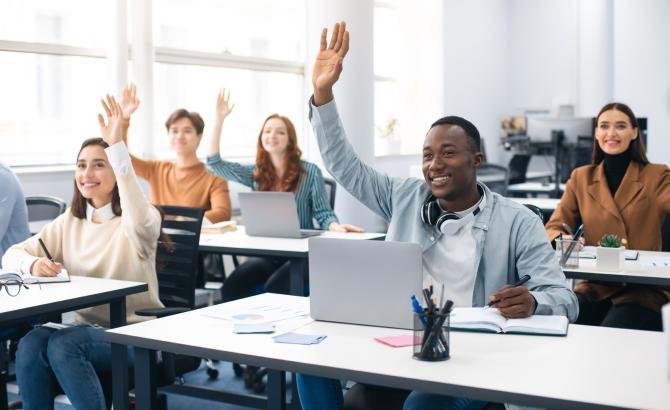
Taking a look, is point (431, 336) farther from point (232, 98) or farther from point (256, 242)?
point (232, 98)

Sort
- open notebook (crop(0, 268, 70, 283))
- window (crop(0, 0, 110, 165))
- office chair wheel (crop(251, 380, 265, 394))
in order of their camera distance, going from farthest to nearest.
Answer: window (crop(0, 0, 110, 165)) < office chair wheel (crop(251, 380, 265, 394)) < open notebook (crop(0, 268, 70, 283))

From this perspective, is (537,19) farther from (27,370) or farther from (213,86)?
(27,370)

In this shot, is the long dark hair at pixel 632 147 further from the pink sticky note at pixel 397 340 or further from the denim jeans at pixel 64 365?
the denim jeans at pixel 64 365

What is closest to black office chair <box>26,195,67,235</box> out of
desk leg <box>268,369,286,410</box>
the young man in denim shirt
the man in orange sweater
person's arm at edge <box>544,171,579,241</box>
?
the man in orange sweater

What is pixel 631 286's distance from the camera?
3316mm

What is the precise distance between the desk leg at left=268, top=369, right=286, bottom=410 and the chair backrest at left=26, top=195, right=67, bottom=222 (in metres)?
2.44

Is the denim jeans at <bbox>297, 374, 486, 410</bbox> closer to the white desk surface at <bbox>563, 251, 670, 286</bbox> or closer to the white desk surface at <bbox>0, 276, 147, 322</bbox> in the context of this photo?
the white desk surface at <bbox>0, 276, 147, 322</bbox>

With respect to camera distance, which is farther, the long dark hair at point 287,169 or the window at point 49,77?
the window at point 49,77

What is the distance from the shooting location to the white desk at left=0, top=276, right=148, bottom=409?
7.40 ft

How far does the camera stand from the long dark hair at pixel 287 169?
4.73m

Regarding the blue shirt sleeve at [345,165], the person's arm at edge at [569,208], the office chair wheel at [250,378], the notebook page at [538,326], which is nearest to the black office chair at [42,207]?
the office chair wheel at [250,378]

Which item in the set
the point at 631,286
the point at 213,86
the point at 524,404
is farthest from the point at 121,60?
the point at 524,404

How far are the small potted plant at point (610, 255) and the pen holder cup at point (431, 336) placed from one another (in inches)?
60.1

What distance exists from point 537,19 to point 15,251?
29.4ft
